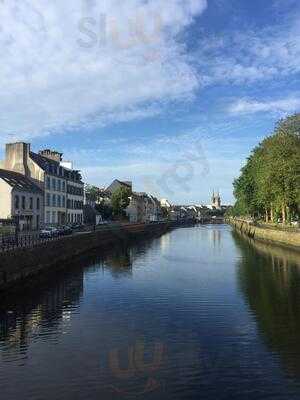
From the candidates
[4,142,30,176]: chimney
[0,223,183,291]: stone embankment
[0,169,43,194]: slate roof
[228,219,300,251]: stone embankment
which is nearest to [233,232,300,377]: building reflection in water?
[228,219,300,251]: stone embankment

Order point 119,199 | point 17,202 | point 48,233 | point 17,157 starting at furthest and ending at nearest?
point 119,199
point 17,157
point 17,202
point 48,233

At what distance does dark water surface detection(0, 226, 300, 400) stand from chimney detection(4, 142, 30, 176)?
4360 centimetres

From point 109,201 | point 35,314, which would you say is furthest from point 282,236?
point 109,201

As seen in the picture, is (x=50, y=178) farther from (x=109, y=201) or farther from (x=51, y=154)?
(x=109, y=201)

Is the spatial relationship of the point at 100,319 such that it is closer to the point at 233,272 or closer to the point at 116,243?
the point at 233,272

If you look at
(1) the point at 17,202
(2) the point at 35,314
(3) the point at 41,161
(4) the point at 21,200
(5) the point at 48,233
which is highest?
(3) the point at 41,161

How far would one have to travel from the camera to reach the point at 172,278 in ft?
149

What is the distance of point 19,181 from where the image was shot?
7750 cm

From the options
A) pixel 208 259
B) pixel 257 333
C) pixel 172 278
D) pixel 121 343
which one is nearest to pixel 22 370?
pixel 121 343

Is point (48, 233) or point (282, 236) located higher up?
point (48, 233)

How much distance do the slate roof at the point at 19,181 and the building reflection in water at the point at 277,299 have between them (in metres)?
33.1

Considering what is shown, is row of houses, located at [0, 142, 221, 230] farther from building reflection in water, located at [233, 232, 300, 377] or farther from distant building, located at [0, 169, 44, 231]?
building reflection in water, located at [233, 232, 300, 377]

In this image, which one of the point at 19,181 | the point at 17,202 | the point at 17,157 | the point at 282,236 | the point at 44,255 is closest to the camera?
the point at 44,255

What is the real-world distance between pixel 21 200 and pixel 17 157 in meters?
12.8
